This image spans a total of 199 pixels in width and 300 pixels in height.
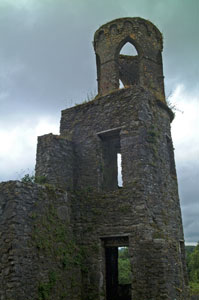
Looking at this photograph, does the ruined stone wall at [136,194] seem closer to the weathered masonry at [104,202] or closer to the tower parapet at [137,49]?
the weathered masonry at [104,202]

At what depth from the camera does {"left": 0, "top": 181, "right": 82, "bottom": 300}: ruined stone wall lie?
768cm

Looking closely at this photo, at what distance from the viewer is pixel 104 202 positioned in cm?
1028

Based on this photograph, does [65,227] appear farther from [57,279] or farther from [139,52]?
[139,52]

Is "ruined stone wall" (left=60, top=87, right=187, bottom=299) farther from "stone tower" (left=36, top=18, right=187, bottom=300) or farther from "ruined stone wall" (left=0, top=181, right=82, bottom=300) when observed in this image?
"ruined stone wall" (left=0, top=181, right=82, bottom=300)

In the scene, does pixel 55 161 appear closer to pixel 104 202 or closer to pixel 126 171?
pixel 104 202

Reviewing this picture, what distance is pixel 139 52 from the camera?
12469 mm

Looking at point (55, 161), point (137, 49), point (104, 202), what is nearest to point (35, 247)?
point (104, 202)

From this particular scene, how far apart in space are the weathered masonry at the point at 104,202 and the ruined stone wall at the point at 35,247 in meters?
0.02

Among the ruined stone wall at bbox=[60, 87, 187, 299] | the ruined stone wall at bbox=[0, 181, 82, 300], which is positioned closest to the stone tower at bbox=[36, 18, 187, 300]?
the ruined stone wall at bbox=[60, 87, 187, 299]

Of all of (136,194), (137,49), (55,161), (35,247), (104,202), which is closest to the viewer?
(35,247)

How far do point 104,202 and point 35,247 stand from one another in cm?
281

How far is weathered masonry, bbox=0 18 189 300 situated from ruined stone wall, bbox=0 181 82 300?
0.08 ft

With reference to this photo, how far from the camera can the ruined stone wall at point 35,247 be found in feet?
25.2

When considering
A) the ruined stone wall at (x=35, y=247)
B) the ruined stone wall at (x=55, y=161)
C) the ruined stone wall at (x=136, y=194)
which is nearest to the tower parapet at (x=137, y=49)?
the ruined stone wall at (x=136, y=194)
